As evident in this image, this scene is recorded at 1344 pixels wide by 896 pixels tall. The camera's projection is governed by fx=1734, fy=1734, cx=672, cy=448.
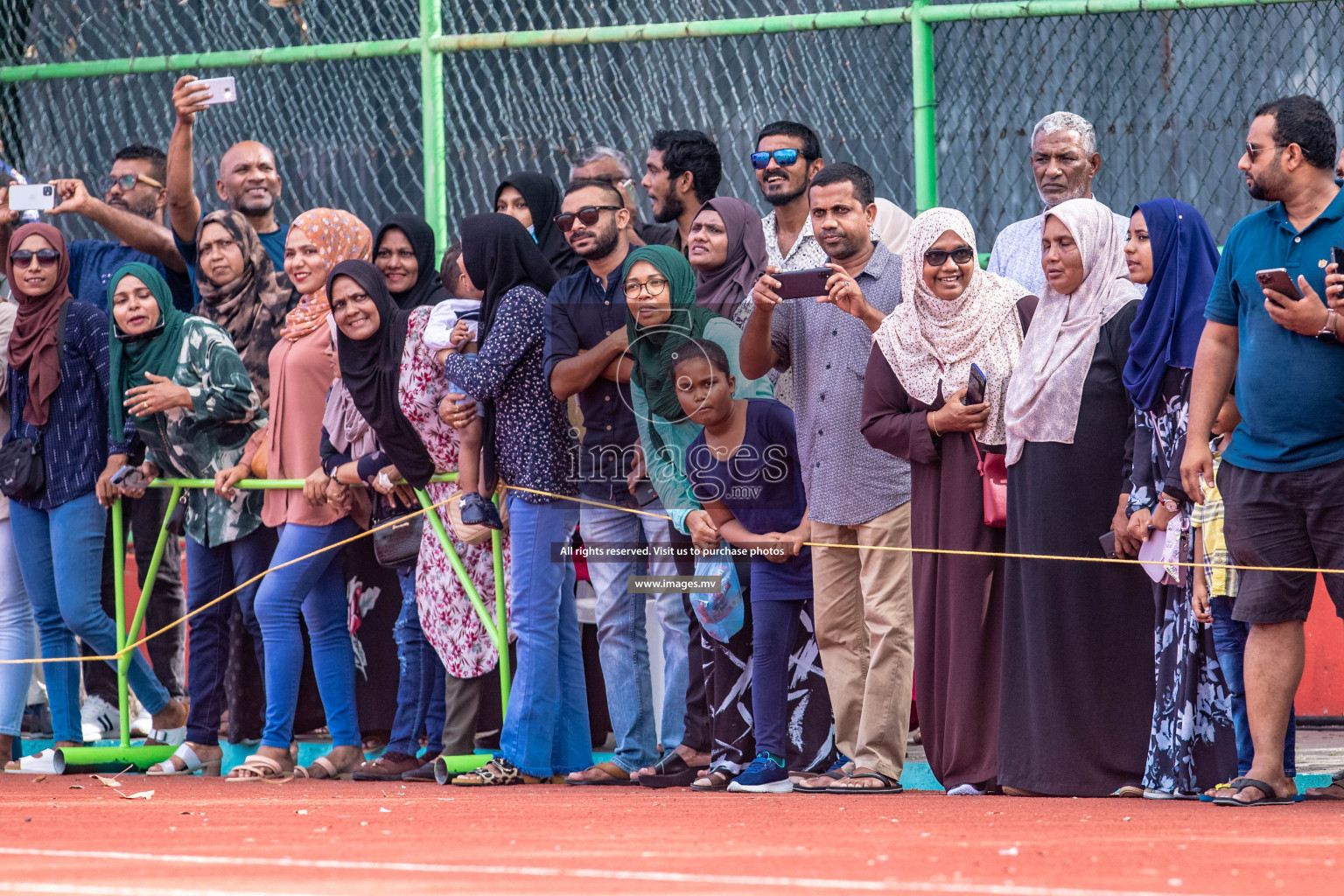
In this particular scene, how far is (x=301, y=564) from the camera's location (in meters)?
6.98

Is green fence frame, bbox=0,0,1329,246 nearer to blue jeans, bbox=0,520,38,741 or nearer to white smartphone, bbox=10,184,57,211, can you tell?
white smartphone, bbox=10,184,57,211

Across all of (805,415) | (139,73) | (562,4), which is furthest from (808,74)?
(139,73)

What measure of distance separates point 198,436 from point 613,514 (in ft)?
6.78

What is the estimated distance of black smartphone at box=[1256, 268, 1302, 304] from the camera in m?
4.98

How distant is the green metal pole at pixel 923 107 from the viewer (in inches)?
288

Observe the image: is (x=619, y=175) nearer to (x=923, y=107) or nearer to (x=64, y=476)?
(x=923, y=107)

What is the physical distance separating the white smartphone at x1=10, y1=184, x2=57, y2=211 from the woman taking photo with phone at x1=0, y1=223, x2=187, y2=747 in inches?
13.0

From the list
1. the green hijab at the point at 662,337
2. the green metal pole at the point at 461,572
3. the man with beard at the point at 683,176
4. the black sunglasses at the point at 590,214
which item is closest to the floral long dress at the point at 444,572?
the green metal pole at the point at 461,572

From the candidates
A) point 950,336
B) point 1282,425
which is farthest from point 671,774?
point 1282,425

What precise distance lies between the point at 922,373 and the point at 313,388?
8.78 ft

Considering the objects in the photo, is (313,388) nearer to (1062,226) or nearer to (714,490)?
(714,490)

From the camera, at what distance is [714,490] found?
629 cm

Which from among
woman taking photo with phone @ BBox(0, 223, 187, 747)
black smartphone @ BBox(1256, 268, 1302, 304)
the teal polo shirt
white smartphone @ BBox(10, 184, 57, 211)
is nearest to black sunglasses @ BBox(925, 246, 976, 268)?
the teal polo shirt

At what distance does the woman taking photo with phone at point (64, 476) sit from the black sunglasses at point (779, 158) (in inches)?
119
